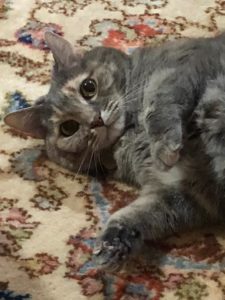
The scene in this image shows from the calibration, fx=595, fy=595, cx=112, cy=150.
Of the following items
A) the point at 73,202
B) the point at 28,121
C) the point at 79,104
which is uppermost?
the point at 79,104

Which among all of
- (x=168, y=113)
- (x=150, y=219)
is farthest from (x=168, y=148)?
(x=150, y=219)

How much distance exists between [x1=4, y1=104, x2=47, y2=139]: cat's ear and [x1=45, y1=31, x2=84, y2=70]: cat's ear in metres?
0.15

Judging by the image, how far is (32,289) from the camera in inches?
54.9

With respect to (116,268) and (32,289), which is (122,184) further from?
(32,289)

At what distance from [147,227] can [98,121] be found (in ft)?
1.15

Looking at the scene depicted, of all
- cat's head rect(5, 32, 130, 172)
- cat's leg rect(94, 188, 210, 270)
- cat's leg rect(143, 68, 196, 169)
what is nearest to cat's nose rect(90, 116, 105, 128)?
cat's head rect(5, 32, 130, 172)

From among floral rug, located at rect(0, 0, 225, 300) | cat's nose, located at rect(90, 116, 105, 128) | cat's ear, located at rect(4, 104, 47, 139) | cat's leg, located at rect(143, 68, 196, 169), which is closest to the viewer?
floral rug, located at rect(0, 0, 225, 300)

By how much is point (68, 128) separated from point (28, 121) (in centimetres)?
16

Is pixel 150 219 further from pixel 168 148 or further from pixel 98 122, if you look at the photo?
pixel 98 122

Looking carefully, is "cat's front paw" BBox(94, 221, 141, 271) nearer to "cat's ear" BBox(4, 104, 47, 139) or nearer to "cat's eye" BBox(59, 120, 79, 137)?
"cat's eye" BBox(59, 120, 79, 137)

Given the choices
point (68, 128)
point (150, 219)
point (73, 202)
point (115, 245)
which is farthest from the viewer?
point (68, 128)

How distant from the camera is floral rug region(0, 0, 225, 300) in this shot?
142 centimetres

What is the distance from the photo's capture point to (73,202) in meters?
1.73

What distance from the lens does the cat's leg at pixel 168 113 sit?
1.52m
